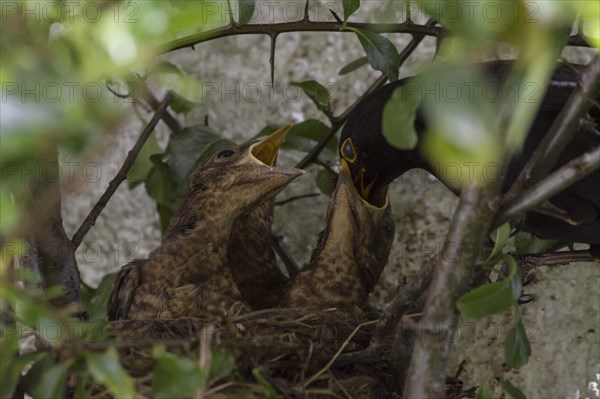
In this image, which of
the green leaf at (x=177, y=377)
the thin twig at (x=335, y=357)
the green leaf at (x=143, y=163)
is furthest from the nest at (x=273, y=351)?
the green leaf at (x=143, y=163)

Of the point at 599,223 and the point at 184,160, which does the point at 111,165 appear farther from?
the point at 599,223

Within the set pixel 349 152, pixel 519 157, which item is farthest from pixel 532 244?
pixel 349 152

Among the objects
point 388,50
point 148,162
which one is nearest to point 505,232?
point 388,50

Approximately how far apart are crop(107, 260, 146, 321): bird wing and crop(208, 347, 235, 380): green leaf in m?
0.66

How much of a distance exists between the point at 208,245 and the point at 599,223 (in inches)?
31.2

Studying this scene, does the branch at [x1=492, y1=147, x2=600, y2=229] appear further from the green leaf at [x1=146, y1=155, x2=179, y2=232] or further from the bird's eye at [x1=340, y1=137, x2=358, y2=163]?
the green leaf at [x1=146, y1=155, x2=179, y2=232]

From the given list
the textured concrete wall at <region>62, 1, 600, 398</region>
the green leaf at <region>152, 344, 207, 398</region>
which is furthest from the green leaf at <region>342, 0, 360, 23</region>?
the green leaf at <region>152, 344, 207, 398</region>

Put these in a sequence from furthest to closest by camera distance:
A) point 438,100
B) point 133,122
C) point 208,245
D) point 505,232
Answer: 1. point 133,122
2. point 208,245
3. point 505,232
4. point 438,100

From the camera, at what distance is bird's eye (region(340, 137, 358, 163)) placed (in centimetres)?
221

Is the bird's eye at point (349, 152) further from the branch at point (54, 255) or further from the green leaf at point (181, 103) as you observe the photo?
the branch at point (54, 255)

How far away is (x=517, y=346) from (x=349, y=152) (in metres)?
0.81

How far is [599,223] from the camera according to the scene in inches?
74.0

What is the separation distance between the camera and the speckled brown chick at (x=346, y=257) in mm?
1993

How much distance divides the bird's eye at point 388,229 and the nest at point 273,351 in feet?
1.15
